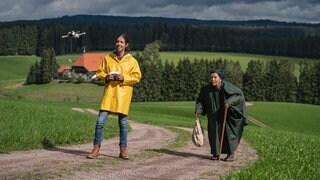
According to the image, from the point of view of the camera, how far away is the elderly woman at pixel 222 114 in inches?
527

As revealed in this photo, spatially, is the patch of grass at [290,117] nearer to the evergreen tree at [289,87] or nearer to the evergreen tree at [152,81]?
the evergreen tree at [152,81]

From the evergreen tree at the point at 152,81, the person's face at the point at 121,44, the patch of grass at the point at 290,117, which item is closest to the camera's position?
the person's face at the point at 121,44

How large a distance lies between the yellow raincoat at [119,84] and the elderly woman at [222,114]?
2.42m

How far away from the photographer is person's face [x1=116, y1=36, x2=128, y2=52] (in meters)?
12.1

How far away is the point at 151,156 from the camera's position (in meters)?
13.3

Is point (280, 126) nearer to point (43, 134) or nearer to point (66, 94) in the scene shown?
point (43, 134)

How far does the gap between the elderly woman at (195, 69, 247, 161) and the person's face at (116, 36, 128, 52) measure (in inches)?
102

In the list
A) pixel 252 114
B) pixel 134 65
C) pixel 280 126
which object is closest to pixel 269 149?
pixel 134 65

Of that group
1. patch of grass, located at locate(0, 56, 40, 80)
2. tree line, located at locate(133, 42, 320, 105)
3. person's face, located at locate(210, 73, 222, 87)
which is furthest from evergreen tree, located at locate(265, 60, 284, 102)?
person's face, located at locate(210, 73, 222, 87)

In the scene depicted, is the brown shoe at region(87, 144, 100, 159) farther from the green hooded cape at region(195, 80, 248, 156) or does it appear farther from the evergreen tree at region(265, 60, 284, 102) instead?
the evergreen tree at region(265, 60, 284, 102)

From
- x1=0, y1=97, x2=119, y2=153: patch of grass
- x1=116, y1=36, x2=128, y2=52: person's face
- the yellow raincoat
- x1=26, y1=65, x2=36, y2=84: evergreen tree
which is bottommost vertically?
x1=26, y1=65, x2=36, y2=84: evergreen tree

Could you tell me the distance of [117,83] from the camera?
12016 millimetres

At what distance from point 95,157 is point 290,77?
112m

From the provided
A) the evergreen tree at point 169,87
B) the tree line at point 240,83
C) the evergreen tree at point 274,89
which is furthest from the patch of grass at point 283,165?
the evergreen tree at point 274,89
